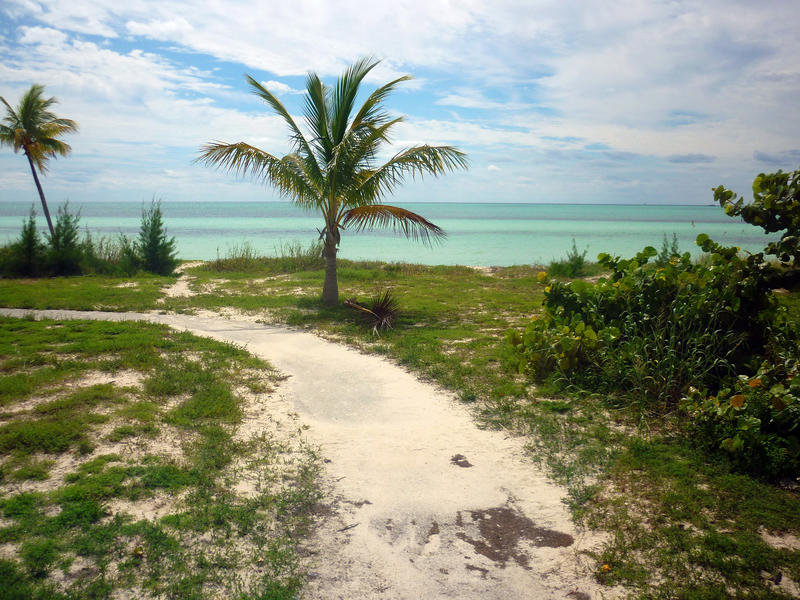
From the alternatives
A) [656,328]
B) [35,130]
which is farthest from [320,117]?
[35,130]

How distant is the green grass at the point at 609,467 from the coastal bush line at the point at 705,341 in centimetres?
30

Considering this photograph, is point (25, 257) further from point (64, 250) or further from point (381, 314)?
point (381, 314)

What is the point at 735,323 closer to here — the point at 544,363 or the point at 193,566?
the point at 544,363

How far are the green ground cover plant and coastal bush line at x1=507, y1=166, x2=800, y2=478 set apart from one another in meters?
3.49

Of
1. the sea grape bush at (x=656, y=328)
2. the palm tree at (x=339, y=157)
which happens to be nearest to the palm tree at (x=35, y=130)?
the palm tree at (x=339, y=157)

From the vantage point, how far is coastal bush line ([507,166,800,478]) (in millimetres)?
4039

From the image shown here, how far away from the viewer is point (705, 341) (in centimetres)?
554

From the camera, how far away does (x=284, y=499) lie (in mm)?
3818

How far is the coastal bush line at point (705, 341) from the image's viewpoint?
404 cm

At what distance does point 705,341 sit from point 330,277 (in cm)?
794

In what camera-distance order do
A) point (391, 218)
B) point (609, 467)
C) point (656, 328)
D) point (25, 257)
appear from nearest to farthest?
point (609, 467)
point (656, 328)
point (391, 218)
point (25, 257)

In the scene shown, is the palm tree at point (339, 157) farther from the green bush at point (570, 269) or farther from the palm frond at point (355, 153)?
the green bush at point (570, 269)

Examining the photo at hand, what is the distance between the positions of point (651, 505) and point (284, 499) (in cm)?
277

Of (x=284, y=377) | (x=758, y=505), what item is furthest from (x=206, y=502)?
(x=758, y=505)
